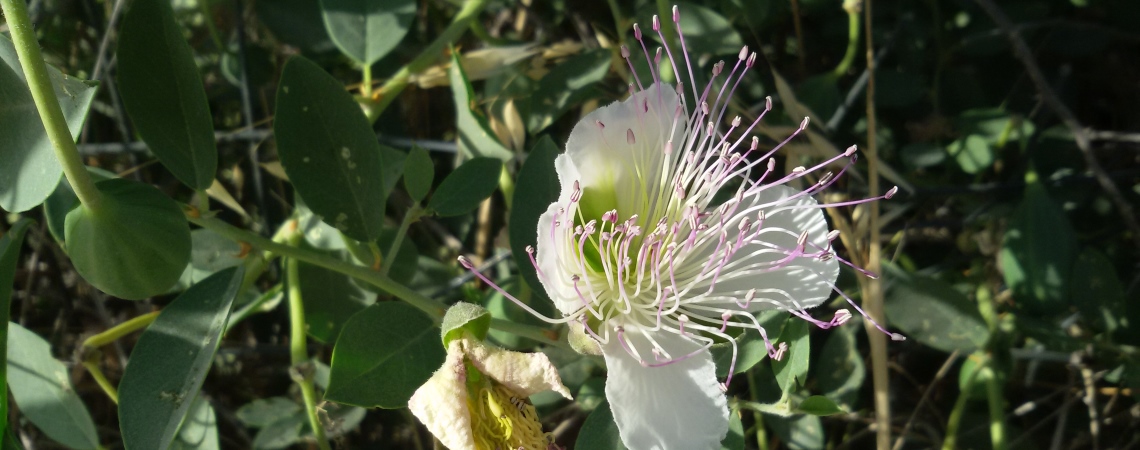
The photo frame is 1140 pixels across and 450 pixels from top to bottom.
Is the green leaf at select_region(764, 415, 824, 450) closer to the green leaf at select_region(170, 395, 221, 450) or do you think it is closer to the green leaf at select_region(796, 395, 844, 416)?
the green leaf at select_region(796, 395, 844, 416)

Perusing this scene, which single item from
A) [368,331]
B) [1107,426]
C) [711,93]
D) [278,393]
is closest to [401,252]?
[368,331]

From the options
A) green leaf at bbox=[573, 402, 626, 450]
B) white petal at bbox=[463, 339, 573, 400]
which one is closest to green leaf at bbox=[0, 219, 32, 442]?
white petal at bbox=[463, 339, 573, 400]

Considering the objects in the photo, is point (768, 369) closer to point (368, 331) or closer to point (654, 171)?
point (654, 171)

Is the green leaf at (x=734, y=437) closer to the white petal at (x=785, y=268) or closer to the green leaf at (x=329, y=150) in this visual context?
the white petal at (x=785, y=268)

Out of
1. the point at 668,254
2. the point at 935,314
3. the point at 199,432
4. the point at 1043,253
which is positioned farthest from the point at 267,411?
A: the point at 1043,253

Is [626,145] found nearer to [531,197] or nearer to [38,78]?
[531,197]
